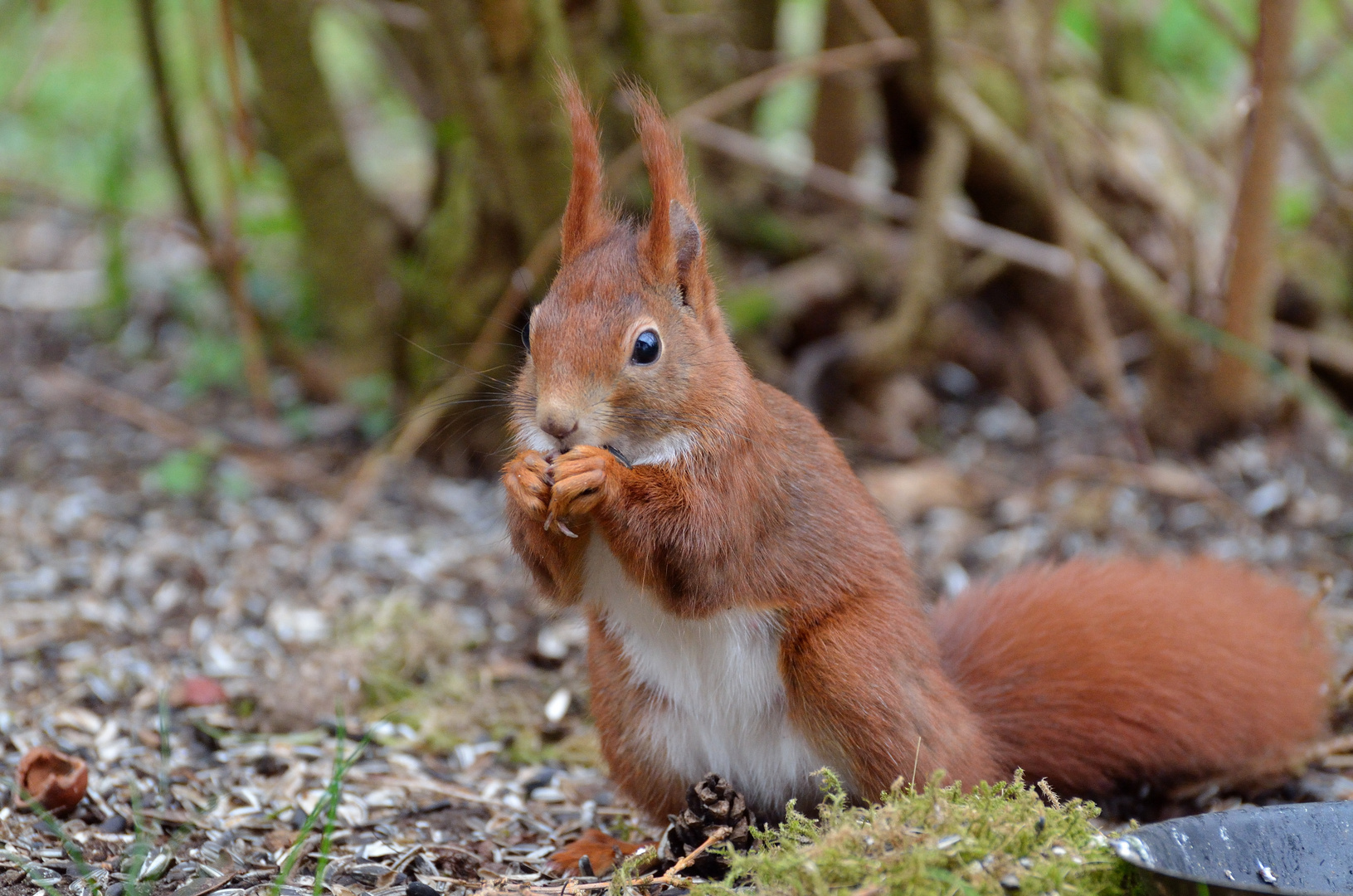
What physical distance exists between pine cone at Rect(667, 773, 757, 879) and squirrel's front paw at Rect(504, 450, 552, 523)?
0.52m

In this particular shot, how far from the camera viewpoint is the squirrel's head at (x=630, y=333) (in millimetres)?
1971

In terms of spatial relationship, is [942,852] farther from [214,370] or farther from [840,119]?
[214,370]

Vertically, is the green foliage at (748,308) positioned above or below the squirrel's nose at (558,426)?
below

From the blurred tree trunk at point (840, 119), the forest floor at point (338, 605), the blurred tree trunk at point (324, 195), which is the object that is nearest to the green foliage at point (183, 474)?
the forest floor at point (338, 605)

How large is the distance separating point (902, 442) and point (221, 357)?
2.57 meters

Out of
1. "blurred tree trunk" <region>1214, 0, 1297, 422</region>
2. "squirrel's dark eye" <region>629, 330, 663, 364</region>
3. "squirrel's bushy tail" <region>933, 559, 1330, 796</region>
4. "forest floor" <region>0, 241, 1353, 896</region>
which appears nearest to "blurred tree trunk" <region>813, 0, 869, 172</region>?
"forest floor" <region>0, 241, 1353, 896</region>

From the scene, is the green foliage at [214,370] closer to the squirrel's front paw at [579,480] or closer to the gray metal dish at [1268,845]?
the squirrel's front paw at [579,480]

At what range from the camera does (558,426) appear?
6.31 feet

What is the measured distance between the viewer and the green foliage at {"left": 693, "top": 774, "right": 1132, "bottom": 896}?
5.21 ft

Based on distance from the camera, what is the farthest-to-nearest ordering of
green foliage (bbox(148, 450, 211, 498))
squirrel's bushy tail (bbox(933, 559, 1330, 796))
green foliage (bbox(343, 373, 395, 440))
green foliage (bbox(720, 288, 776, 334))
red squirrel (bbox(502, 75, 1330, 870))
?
green foliage (bbox(343, 373, 395, 440)) < green foliage (bbox(720, 288, 776, 334)) < green foliage (bbox(148, 450, 211, 498)) < squirrel's bushy tail (bbox(933, 559, 1330, 796)) < red squirrel (bbox(502, 75, 1330, 870))

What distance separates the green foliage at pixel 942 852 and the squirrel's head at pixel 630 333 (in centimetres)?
63

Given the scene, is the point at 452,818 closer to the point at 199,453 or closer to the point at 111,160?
the point at 199,453

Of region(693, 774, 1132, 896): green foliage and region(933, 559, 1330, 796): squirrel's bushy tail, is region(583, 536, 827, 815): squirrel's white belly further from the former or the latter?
region(933, 559, 1330, 796): squirrel's bushy tail

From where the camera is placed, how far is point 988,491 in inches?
161
